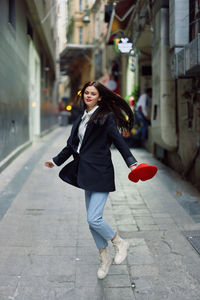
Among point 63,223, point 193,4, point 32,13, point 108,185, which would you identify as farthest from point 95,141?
point 32,13

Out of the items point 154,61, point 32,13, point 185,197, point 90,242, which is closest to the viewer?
point 90,242

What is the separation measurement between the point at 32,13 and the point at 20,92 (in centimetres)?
384

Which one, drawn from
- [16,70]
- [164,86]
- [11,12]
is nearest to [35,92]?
[16,70]

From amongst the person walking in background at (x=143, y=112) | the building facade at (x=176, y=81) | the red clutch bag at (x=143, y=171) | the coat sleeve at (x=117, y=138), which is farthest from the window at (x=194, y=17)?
the person walking in background at (x=143, y=112)

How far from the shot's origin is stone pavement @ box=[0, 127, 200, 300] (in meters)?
3.36

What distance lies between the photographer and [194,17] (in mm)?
7332

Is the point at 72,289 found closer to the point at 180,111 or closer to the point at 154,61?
the point at 180,111

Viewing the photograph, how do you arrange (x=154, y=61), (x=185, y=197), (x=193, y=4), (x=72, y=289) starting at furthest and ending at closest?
(x=154, y=61) < (x=193, y=4) < (x=185, y=197) < (x=72, y=289)

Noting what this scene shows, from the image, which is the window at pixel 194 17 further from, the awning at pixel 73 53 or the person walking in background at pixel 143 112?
the awning at pixel 73 53

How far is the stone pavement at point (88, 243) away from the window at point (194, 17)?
116 inches

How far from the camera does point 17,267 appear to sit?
3.78 metres

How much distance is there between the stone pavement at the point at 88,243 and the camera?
3355 mm

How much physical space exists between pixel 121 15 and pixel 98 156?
1221 centimetres

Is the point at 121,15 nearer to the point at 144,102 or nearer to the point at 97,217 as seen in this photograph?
the point at 144,102
